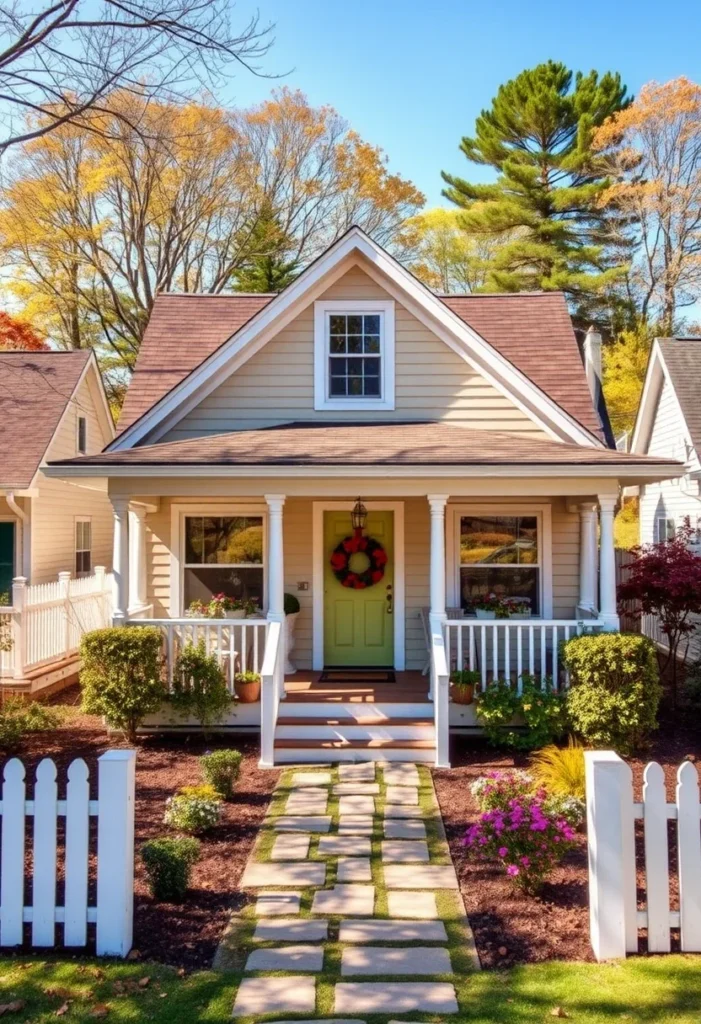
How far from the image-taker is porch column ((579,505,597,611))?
10.1 meters

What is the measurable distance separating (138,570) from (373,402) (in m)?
3.93

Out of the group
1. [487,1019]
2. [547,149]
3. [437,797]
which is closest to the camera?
[487,1019]

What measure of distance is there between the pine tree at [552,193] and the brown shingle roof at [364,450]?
18.7 m

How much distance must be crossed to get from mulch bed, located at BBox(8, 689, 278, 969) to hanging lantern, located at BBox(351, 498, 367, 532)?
312 cm

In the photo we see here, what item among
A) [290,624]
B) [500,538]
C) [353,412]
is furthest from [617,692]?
[353,412]

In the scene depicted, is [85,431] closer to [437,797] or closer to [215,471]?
[215,471]

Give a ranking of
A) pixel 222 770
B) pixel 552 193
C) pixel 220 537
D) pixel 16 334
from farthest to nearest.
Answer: pixel 552 193, pixel 16 334, pixel 220 537, pixel 222 770

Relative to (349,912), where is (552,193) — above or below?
above

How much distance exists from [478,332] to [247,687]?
624cm

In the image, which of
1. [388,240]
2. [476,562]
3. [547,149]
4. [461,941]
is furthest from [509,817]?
[547,149]

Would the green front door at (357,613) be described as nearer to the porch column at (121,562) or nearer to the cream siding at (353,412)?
the cream siding at (353,412)

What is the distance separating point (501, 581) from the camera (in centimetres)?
1086

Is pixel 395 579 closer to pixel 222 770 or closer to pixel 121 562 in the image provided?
pixel 121 562

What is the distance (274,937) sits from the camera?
4.51 metres
